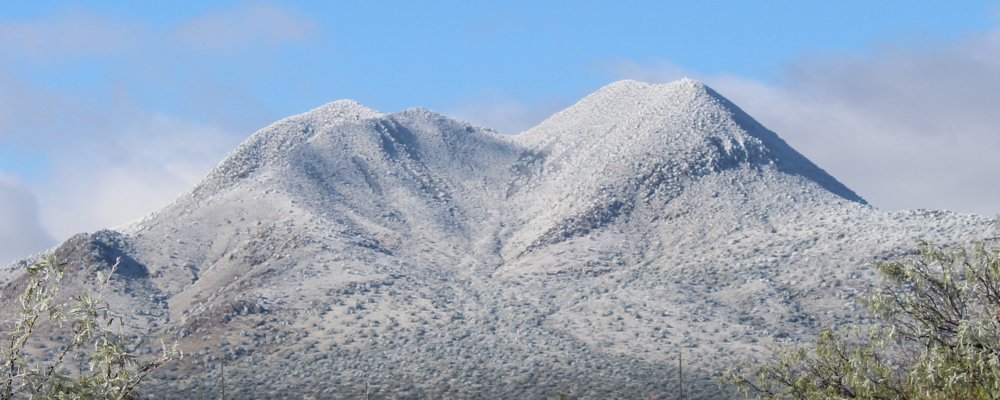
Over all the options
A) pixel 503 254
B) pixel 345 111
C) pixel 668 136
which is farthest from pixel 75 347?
pixel 345 111

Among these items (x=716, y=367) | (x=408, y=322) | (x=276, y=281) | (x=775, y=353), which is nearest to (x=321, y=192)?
(x=276, y=281)

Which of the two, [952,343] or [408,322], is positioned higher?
[408,322]

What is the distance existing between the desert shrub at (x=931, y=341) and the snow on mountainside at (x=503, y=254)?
132 feet

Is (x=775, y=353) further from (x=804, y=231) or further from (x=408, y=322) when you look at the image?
(x=804, y=231)

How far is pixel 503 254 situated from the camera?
9100 centimetres

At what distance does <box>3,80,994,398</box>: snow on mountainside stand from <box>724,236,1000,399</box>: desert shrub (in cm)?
4032

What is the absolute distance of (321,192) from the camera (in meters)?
98.1

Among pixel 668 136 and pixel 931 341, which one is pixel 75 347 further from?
pixel 668 136

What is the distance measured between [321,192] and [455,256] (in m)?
13.6

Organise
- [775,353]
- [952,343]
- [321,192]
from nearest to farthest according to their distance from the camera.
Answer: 1. [952,343]
2. [775,353]
3. [321,192]

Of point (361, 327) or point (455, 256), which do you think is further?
point (455, 256)

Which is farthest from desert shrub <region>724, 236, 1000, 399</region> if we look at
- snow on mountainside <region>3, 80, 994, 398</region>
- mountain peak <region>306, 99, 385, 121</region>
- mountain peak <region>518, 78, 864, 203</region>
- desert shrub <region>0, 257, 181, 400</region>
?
mountain peak <region>306, 99, 385, 121</region>

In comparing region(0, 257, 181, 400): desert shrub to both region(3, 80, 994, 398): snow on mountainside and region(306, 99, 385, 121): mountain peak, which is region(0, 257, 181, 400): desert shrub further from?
region(306, 99, 385, 121): mountain peak

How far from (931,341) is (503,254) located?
70651mm
